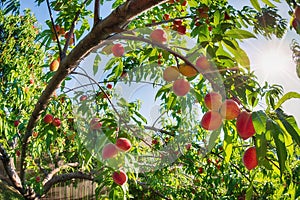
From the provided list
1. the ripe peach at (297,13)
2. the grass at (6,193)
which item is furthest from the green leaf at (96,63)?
the grass at (6,193)

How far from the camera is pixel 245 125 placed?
0.76m

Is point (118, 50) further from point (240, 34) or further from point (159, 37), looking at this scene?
point (240, 34)

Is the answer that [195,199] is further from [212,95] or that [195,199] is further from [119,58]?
[212,95]

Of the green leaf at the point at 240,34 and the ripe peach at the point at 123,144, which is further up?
the green leaf at the point at 240,34

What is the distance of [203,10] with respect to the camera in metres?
1.24

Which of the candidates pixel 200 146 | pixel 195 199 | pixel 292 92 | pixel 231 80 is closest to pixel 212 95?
pixel 231 80

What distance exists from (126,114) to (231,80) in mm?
1086

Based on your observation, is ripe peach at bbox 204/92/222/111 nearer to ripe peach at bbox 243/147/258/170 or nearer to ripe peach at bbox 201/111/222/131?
ripe peach at bbox 201/111/222/131

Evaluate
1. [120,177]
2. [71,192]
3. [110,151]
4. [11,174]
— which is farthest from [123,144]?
[71,192]

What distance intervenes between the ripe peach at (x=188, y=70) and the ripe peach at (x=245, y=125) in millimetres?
198

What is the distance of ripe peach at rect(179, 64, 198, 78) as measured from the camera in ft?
3.05

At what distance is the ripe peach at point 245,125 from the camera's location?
0.76 m

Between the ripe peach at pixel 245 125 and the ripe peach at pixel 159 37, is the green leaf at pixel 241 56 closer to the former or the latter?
the ripe peach at pixel 245 125

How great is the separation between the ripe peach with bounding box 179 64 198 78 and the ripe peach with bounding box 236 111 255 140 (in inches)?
7.8
